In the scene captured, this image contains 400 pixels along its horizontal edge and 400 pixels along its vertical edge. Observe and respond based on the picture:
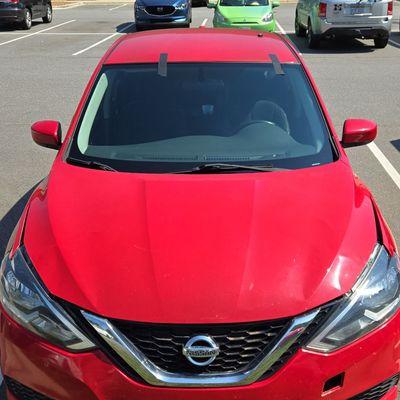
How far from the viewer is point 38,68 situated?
13.3 m

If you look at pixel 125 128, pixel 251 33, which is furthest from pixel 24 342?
pixel 251 33

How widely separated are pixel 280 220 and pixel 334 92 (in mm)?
8341

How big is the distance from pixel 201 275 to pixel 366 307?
0.67 m

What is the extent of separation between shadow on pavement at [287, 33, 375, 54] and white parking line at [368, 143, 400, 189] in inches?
340

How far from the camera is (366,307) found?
230cm

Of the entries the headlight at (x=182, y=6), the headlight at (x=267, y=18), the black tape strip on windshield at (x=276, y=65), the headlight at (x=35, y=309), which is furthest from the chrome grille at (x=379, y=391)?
the headlight at (x=182, y=6)

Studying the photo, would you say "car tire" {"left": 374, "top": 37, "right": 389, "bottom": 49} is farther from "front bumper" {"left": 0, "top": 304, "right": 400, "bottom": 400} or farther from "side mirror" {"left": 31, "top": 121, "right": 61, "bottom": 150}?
"front bumper" {"left": 0, "top": 304, "right": 400, "bottom": 400}

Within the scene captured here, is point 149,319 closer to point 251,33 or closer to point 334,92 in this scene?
point 251,33

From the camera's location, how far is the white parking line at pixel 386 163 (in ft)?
20.0

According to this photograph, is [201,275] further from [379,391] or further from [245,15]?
[245,15]

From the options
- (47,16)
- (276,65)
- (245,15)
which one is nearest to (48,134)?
(276,65)

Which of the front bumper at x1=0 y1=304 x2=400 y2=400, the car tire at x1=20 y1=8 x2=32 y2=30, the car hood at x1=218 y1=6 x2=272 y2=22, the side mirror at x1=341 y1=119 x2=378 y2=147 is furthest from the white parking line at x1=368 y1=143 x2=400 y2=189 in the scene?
the car tire at x1=20 y1=8 x2=32 y2=30

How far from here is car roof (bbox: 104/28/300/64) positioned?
3.78 metres

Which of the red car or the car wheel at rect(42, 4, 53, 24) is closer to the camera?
the red car
